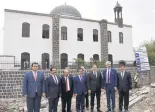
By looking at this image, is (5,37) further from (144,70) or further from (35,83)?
(35,83)

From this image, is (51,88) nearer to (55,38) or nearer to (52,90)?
(52,90)

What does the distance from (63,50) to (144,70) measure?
9.48m

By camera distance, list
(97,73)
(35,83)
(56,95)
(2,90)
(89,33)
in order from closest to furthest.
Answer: (35,83)
(56,95)
(97,73)
(2,90)
(89,33)

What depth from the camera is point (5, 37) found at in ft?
67.1

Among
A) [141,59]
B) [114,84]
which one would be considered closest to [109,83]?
Answer: [114,84]

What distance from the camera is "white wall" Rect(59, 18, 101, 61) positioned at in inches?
914

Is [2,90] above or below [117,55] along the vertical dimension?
below

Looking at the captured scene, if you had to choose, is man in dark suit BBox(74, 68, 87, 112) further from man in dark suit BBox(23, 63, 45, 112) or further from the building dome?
the building dome

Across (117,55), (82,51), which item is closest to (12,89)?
(82,51)

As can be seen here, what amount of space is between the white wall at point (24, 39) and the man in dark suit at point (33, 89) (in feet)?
46.4

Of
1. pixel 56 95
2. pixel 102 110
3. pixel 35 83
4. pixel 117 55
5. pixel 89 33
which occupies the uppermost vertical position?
pixel 89 33

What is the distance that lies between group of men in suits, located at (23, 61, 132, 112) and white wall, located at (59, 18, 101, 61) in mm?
14502

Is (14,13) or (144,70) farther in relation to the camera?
(14,13)

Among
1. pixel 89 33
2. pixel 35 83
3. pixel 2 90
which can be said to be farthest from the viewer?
pixel 89 33
